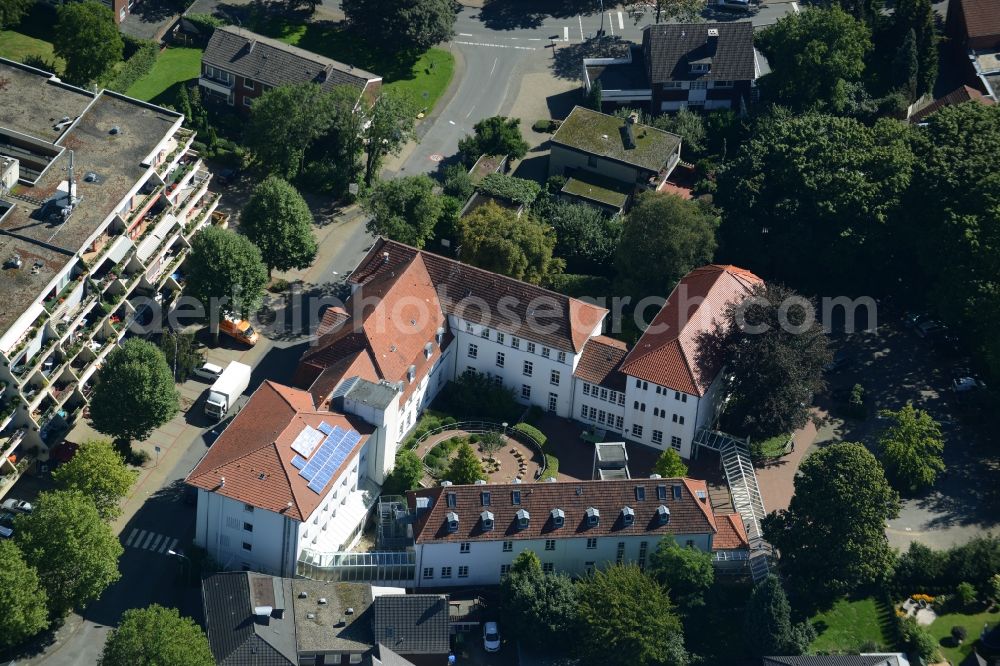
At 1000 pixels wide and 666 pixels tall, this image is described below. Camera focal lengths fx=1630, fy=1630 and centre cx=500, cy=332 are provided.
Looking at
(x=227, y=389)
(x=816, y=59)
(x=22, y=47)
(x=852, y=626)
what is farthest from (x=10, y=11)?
(x=852, y=626)

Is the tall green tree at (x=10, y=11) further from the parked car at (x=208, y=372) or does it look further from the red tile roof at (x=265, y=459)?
the red tile roof at (x=265, y=459)

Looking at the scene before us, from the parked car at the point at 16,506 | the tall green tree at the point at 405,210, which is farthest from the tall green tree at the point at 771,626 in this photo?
the parked car at the point at 16,506

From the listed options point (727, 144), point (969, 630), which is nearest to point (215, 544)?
point (969, 630)

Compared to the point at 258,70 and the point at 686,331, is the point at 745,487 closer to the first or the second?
the point at 686,331

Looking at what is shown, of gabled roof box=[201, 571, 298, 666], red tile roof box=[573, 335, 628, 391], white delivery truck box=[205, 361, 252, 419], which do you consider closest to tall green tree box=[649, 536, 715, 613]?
red tile roof box=[573, 335, 628, 391]

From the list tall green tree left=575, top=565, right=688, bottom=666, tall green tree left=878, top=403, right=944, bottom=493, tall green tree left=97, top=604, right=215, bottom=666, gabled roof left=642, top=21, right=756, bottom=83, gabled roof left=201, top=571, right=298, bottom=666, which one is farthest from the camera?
gabled roof left=642, top=21, right=756, bottom=83

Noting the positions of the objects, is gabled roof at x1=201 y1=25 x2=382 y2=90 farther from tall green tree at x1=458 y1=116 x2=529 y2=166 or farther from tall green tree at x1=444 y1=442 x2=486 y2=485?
tall green tree at x1=444 y1=442 x2=486 y2=485

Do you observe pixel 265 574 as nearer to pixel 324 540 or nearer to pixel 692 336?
pixel 324 540
